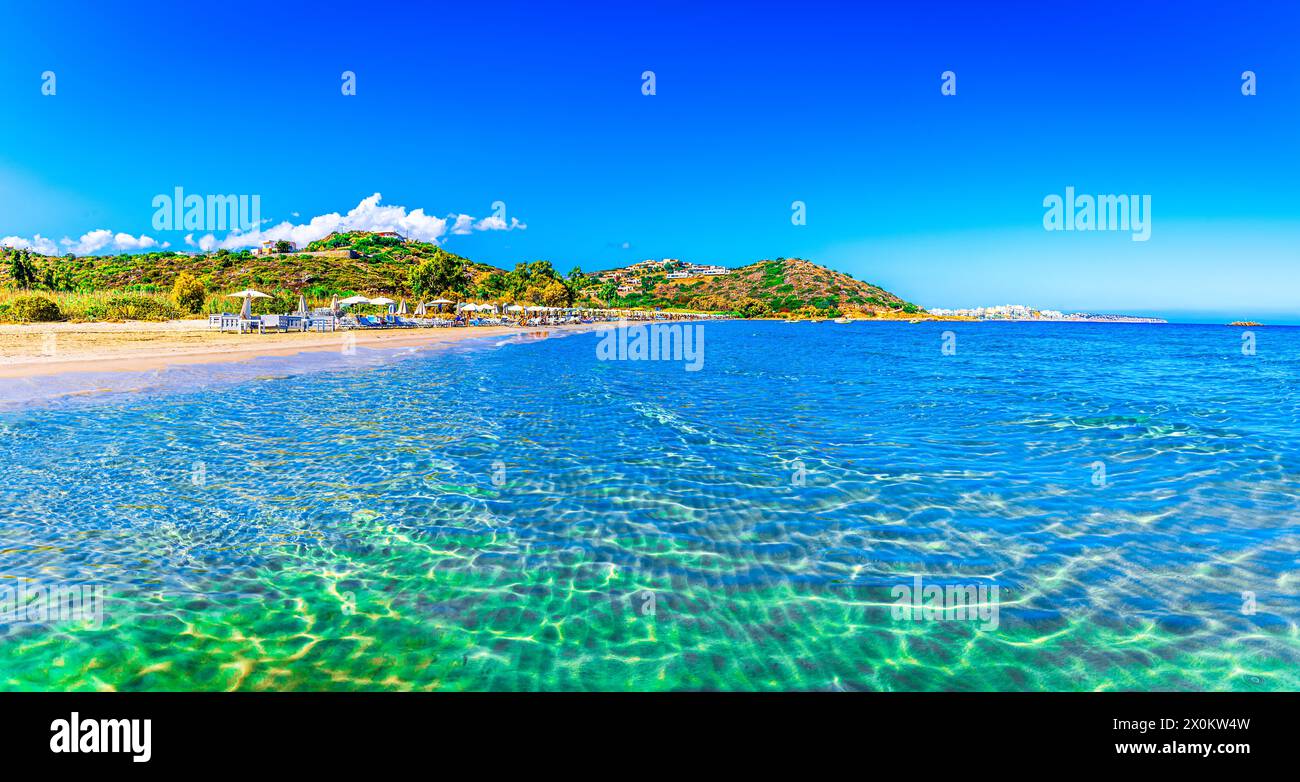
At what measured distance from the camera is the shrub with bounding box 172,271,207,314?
4650cm

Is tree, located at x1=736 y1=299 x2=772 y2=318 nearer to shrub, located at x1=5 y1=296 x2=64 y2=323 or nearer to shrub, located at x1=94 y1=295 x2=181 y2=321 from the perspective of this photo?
shrub, located at x1=94 y1=295 x2=181 y2=321

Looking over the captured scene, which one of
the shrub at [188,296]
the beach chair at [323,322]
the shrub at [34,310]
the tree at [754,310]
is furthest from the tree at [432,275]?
the tree at [754,310]

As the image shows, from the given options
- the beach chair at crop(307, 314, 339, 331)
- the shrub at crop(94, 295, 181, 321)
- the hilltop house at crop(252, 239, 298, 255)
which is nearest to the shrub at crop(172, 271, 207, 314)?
the shrub at crop(94, 295, 181, 321)

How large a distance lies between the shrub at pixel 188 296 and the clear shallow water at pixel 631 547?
3979cm

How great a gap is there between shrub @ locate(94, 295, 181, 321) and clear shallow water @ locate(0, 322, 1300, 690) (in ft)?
109

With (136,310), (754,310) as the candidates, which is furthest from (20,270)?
(754,310)

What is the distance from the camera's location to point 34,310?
119 feet

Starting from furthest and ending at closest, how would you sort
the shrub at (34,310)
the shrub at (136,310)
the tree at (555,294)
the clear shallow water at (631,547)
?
the tree at (555,294) → the shrub at (136,310) → the shrub at (34,310) → the clear shallow water at (631,547)

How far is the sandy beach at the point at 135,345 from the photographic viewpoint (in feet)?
68.0

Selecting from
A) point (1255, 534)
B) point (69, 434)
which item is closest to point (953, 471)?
point (1255, 534)

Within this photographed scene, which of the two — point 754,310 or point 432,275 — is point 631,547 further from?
point 754,310

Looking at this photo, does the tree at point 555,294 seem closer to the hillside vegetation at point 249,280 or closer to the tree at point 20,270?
the hillside vegetation at point 249,280
